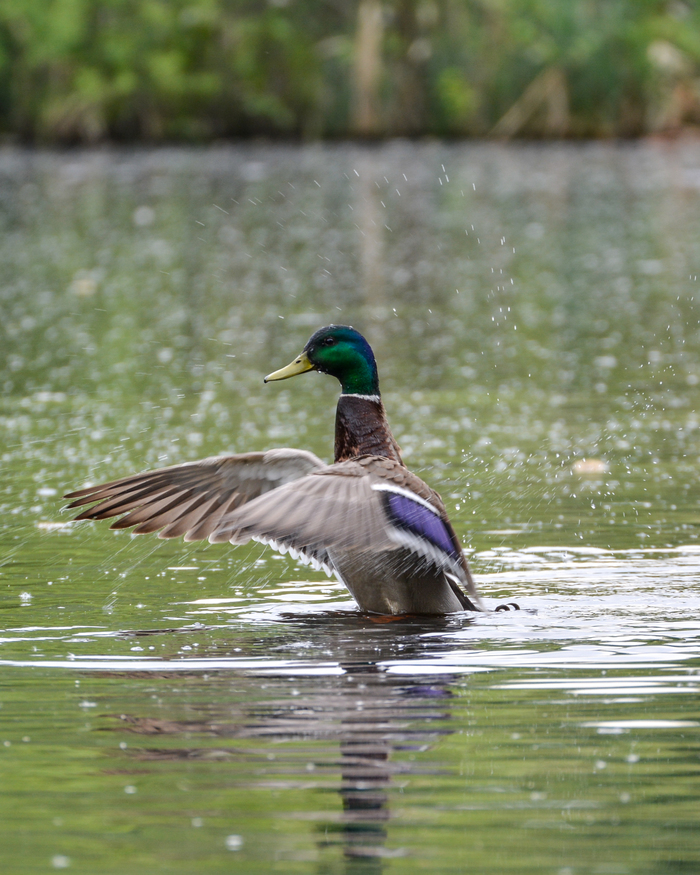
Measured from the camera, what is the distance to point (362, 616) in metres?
6.46

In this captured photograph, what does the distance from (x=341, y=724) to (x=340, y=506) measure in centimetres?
110

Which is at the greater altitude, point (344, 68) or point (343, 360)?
point (344, 68)

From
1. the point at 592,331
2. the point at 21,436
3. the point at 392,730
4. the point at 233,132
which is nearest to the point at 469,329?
the point at 592,331

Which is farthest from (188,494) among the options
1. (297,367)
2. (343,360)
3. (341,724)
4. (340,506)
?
(341,724)

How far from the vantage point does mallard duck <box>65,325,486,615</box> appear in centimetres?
576

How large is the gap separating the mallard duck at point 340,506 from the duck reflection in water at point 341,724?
317mm

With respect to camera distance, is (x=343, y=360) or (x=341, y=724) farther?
(x=343, y=360)

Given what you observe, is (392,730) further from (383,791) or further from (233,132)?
(233,132)

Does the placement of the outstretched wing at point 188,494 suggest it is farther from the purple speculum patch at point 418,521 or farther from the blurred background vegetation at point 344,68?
the blurred background vegetation at point 344,68

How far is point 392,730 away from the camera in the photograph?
4773 millimetres

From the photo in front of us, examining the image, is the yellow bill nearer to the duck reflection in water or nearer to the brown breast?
the brown breast

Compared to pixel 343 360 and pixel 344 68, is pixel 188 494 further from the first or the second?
pixel 344 68

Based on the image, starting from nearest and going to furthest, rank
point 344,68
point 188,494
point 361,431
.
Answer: point 361,431 → point 188,494 → point 344,68

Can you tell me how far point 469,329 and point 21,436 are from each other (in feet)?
19.1
